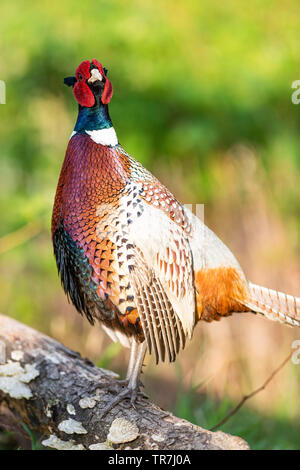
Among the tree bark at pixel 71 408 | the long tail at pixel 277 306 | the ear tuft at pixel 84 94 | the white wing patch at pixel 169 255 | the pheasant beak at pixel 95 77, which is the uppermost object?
the pheasant beak at pixel 95 77

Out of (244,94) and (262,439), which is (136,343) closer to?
(262,439)

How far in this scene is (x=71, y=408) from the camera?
2.47 m

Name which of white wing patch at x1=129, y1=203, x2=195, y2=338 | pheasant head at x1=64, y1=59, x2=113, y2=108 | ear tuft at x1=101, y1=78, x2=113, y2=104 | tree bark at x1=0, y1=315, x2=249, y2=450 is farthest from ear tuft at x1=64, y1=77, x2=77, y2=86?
tree bark at x1=0, y1=315, x2=249, y2=450

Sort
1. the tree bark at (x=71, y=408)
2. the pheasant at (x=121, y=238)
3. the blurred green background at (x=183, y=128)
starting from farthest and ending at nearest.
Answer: the blurred green background at (x=183, y=128) → the tree bark at (x=71, y=408) → the pheasant at (x=121, y=238)

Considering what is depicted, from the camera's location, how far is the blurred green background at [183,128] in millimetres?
4852

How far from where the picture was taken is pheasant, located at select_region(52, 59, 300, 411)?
2.08 m

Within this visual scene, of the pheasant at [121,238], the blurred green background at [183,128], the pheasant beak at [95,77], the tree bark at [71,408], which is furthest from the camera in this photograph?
the blurred green background at [183,128]

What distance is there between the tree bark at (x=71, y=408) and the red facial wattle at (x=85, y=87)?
120 cm

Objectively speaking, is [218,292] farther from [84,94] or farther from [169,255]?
[84,94]

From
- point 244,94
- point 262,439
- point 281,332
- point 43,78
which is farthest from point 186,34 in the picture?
point 262,439

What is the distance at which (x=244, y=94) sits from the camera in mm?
5172

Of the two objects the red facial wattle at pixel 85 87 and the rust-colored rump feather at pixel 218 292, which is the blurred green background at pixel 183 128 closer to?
the rust-colored rump feather at pixel 218 292

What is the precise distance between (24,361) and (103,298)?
2.78ft

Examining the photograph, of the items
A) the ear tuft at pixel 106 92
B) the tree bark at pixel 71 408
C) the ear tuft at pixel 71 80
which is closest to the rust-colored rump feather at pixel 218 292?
the tree bark at pixel 71 408
